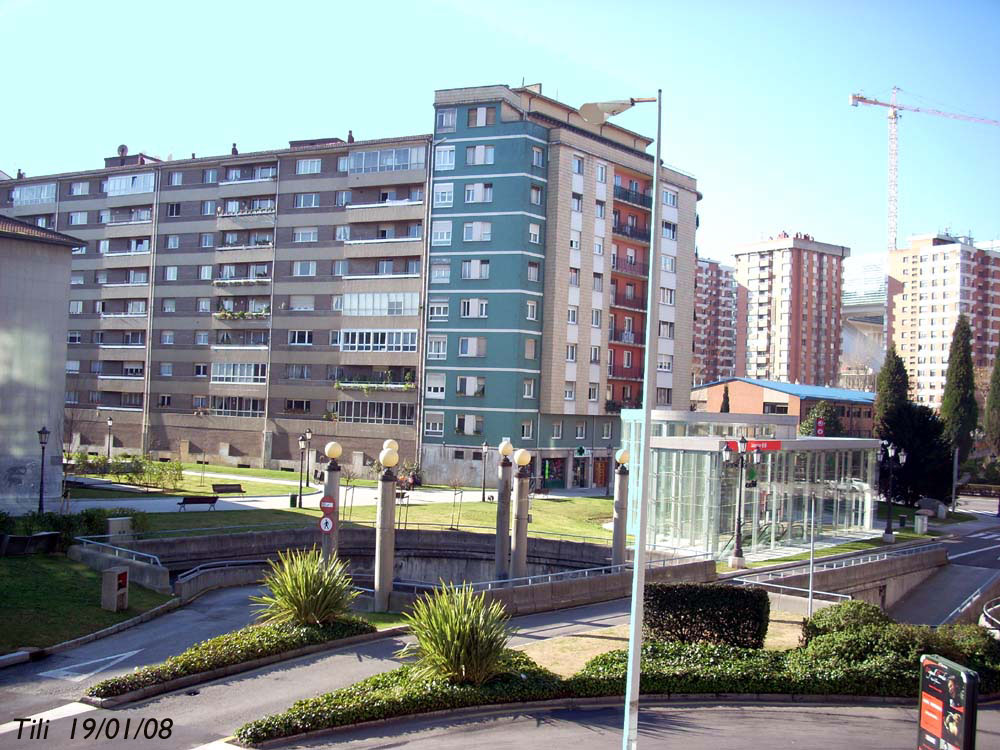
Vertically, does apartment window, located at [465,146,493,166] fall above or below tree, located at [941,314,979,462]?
above

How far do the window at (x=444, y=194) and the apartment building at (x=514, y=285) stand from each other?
0.09 m

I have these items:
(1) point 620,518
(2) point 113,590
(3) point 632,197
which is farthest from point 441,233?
(2) point 113,590

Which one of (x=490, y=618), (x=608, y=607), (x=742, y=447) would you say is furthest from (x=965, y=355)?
(x=490, y=618)

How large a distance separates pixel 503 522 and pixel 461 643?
9875 millimetres

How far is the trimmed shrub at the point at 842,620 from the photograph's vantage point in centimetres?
1684

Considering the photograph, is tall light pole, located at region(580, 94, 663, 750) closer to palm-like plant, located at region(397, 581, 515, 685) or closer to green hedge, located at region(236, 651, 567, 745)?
green hedge, located at region(236, 651, 567, 745)

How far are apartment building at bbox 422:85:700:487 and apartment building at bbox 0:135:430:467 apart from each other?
2127 millimetres

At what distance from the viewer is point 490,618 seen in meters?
14.8

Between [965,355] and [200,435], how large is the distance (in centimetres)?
6807

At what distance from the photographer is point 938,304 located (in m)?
127

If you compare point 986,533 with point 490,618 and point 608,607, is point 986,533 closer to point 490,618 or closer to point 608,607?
point 608,607

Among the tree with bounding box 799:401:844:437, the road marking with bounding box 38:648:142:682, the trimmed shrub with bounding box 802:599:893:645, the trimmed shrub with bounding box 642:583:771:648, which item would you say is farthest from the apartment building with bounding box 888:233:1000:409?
the road marking with bounding box 38:648:142:682

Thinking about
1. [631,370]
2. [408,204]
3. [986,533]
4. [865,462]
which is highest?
[408,204]

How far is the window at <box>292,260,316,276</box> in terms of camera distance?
6266 cm
